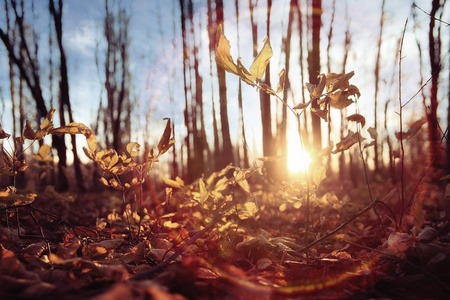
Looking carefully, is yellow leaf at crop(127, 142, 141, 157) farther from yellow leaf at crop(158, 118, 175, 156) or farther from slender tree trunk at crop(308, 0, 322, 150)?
slender tree trunk at crop(308, 0, 322, 150)

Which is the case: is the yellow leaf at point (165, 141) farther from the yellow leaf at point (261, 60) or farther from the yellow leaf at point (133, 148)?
the yellow leaf at point (261, 60)

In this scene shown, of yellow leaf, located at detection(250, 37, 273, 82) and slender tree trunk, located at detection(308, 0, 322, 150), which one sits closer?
yellow leaf, located at detection(250, 37, 273, 82)

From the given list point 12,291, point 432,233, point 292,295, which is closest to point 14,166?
point 12,291

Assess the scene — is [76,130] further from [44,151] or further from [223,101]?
[223,101]

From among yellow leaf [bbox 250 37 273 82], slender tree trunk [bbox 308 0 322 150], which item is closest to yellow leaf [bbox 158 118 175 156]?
yellow leaf [bbox 250 37 273 82]

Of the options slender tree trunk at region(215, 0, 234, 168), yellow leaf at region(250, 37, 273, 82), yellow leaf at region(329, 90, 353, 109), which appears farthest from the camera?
slender tree trunk at region(215, 0, 234, 168)

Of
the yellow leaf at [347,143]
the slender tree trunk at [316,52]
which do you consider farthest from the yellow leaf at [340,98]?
the slender tree trunk at [316,52]

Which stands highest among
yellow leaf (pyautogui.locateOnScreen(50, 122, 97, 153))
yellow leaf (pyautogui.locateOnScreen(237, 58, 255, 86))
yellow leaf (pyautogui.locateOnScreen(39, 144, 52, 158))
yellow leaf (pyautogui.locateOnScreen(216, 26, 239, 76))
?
yellow leaf (pyautogui.locateOnScreen(216, 26, 239, 76))

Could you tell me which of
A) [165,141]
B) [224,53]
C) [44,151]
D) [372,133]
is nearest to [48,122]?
[44,151]
